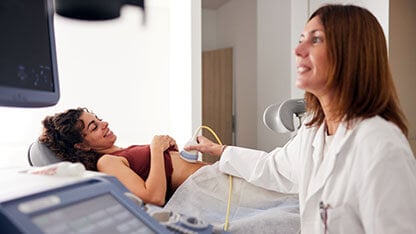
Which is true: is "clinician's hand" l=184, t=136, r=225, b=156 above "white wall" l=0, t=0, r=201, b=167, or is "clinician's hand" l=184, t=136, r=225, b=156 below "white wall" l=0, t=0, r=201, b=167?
below

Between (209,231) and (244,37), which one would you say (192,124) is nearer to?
(209,231)

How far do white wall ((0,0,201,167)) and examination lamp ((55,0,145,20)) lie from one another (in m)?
0.05

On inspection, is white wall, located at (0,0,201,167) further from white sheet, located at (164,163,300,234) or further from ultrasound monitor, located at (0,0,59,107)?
ultrasound monitor, located at (0,0,59,107)

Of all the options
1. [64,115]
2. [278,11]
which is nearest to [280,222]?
[64,115]

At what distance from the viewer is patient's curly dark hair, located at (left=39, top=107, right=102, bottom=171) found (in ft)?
5.49

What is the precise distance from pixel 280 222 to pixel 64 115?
1.01m

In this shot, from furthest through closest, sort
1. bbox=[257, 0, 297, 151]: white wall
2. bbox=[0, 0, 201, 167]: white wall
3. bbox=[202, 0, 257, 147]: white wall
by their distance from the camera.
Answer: bbox=[202, 0, 257, 147]: white wall
bbox=[257, 0, 297, 151]: white wall
bbox=[0, 0, 201, 167]: white wall

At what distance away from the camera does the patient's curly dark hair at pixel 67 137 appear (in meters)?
1.67

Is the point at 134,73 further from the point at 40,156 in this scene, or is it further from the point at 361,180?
the point at 361,180

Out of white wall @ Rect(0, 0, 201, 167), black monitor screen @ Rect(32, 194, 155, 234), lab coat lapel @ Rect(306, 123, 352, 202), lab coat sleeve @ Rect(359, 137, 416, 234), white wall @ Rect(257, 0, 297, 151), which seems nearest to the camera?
black monitor screen @ Rect(32, 194, 155, 234)

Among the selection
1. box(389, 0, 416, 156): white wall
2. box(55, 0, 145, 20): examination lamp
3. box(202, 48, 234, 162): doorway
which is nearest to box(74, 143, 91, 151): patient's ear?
box(55, 0, 145, 20): examination lamp

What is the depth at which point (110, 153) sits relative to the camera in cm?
180

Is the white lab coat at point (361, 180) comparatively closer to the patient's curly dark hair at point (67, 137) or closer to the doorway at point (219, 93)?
the patient's curly dark hair at point (67, 137)

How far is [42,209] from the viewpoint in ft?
1.53
